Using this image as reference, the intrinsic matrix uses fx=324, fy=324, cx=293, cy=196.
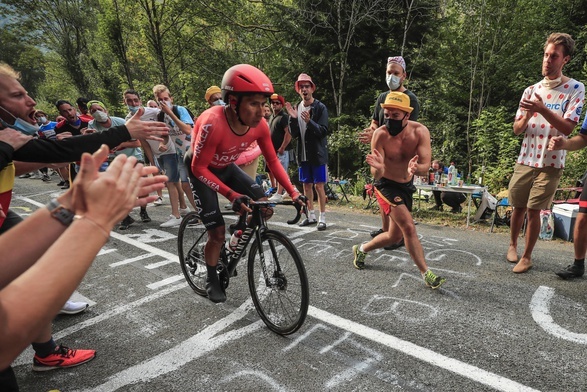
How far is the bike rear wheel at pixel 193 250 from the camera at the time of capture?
12.0 feet

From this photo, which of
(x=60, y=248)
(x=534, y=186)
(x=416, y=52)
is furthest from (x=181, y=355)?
(x=416, y=52)

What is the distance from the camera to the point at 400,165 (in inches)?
147

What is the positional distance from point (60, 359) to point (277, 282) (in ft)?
5.78

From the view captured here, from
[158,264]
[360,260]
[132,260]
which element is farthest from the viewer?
[132,260]

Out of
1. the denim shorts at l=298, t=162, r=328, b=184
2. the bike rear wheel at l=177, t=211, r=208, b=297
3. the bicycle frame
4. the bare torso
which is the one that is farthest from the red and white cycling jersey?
the denim shorts at l=298, t=162, r=328, b=184

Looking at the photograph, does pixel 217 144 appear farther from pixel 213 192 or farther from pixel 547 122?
pixel 547 122

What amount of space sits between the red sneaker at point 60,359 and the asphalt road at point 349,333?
48mm

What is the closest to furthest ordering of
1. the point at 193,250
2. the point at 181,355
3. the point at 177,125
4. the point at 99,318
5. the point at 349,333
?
the point at 181,355
the point at 349,333
the point at 99,318
the point at 193,250
the point at 177,125

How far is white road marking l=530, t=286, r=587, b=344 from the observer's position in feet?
8.54

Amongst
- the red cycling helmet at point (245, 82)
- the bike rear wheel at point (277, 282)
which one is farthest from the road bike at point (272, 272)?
the red cycling helmet at point (245, 82)

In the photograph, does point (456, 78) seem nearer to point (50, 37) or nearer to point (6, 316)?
point (6, 316)

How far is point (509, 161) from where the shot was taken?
9.30 m

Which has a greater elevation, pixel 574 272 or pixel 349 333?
pixel 574 272

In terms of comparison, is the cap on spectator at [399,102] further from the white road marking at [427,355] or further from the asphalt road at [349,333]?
→ the white road marking at [427,355]
